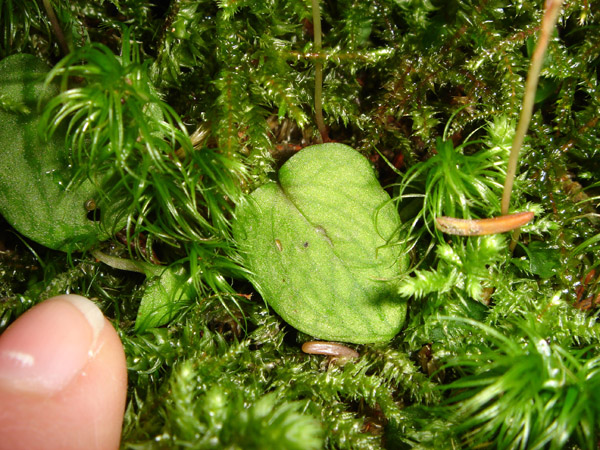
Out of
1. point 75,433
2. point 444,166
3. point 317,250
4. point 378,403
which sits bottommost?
point 378,403

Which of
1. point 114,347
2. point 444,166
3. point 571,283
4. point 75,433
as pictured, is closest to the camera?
point 75,433

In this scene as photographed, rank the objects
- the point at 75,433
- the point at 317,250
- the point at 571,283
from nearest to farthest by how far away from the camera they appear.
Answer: the point at 75,433 → the point at 317,250 → the point at 571,283

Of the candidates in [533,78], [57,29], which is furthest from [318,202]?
[57,29]

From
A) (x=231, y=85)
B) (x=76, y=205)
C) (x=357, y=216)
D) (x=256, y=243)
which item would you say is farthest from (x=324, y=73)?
(x=76, y=205)

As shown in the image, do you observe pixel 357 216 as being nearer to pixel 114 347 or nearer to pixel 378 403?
pixel 378 403

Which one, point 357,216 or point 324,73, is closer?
point 357,216

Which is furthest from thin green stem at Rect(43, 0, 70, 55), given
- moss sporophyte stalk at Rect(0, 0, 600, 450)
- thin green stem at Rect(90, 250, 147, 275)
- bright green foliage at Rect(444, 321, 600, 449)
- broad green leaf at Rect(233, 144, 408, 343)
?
bright green foliage at Rect(444, 321, 600, 449)

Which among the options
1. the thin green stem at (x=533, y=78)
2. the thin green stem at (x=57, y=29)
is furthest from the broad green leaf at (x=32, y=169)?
the thin green stem at (x=533, y=78)

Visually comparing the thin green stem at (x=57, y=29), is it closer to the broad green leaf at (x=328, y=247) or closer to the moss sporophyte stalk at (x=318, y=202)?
the moss sporophyte stalk at (x=318, y=202)

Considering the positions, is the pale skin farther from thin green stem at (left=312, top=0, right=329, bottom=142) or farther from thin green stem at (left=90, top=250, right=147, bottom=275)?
thin green stem at (left=312, top=0, right=329, bottom=142)
